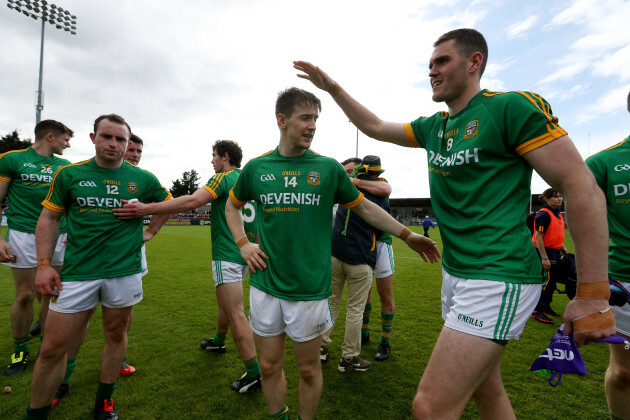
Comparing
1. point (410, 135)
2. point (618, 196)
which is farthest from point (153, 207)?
point (618, 196)

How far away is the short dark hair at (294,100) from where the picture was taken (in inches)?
97.7

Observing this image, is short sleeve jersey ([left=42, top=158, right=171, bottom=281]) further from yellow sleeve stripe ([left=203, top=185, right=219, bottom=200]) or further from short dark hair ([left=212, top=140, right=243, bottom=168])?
short dark hair ([left=212, top=140, right=243, bottom=168])

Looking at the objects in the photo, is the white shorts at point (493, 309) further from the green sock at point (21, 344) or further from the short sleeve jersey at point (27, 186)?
the short sleeve jersey at point (27, 186)

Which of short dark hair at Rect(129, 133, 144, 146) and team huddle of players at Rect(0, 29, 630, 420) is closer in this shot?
team huddle of players at Rect(0, 29, 630, 420)

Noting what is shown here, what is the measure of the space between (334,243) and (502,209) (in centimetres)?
263

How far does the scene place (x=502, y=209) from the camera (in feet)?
5.49

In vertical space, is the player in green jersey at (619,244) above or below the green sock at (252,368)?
above

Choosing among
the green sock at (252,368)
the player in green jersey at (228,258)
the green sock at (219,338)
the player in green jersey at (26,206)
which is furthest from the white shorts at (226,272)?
the player in green jersey at (26,206)

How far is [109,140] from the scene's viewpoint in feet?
9.67

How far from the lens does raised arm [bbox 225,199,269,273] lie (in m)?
2.50

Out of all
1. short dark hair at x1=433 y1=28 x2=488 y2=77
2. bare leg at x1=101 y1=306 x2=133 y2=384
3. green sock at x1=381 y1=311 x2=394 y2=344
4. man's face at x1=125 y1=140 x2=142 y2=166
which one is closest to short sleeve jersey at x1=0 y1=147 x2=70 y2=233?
man's face at x1=125 y1=140 x2=142 y2=166

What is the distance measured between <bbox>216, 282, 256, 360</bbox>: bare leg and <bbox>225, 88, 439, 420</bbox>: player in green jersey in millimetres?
1174

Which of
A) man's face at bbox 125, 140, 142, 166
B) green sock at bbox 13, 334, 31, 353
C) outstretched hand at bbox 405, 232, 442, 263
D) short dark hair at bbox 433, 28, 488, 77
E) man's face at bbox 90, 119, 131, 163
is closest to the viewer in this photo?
short dark hair at bbox 433, 28, 488, 77

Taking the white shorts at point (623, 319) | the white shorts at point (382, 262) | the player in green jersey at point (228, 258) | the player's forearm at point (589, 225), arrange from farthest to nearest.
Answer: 1. the white shorts at point (382, 262)
2. the player in green jersey at point (228, 258)
3. the white shorts at point (623, 319)
4. the player's forearm at point (589, 225)
